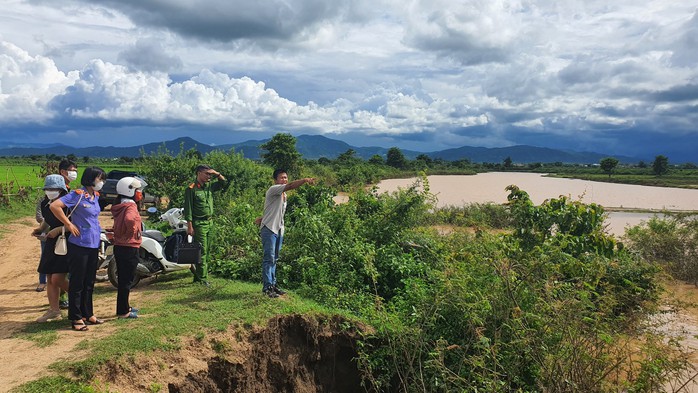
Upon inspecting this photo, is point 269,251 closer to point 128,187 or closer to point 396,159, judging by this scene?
point 128,187

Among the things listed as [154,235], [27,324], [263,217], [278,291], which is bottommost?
[27,324]

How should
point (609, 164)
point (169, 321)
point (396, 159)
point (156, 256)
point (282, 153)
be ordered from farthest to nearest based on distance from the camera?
point (609, 164) → point (396, 159) → point (282, 153) → point (156, 256) → point (169, 321)

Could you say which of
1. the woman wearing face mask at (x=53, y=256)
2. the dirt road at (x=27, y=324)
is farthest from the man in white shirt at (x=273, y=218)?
the woman wearing face mask at (x=53, y=256)

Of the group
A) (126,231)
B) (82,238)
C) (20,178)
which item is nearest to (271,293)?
(126,231)

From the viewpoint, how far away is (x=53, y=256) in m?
5.09

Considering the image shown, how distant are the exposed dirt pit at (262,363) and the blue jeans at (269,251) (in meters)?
0.62

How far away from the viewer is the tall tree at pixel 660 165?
201ft

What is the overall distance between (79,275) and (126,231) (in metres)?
0.66

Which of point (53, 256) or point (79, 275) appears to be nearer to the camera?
point (79, 275)

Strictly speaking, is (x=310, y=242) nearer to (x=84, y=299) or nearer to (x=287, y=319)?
(x=287, y=319)

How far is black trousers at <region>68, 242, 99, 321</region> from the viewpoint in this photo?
487cm

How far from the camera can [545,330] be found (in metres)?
4.64

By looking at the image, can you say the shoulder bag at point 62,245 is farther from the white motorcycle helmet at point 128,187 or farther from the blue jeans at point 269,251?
the blue jeans at point 269,251

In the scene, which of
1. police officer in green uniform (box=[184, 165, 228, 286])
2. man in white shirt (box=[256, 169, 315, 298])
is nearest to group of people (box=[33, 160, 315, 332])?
man in white shirt (box=[256, 169, 315, 298])
